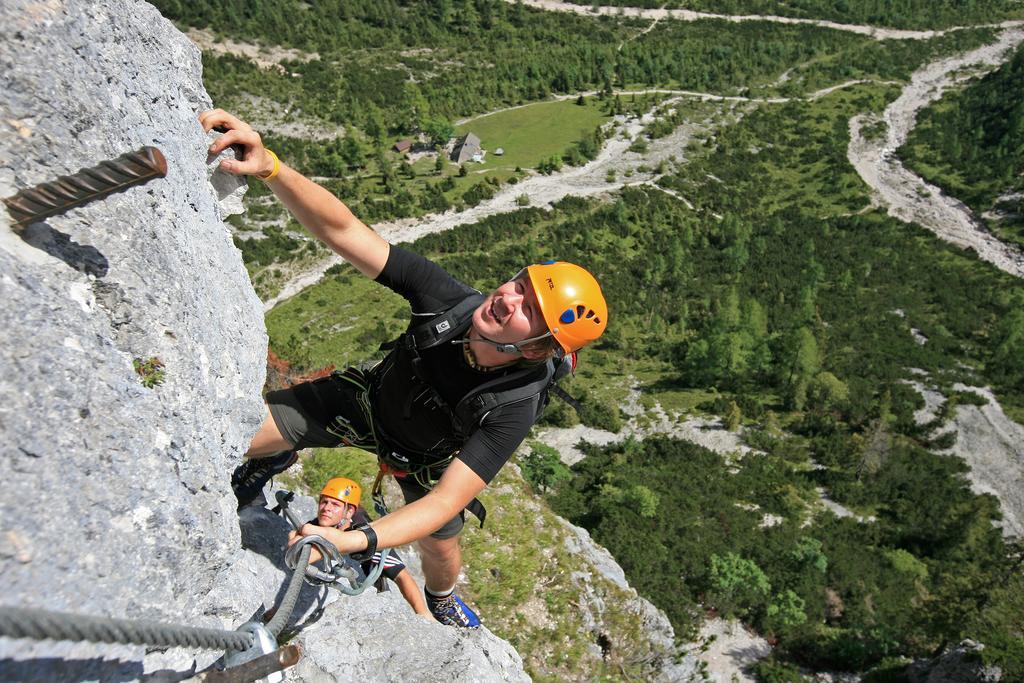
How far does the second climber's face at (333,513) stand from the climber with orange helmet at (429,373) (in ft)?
4.58

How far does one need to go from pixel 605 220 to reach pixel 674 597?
49.3 metres

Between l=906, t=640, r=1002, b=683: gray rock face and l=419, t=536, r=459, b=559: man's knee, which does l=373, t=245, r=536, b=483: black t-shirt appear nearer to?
l=419, t=536, r=459, b=559: man's knee

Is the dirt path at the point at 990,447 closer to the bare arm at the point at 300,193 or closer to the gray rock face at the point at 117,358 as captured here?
the bare arm at the point at 300,193

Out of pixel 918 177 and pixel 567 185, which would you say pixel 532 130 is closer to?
pixel 567 185

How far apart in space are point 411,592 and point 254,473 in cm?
214

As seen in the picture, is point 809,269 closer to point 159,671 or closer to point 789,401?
point 789,401

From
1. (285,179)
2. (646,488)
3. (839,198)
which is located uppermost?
(285,179)

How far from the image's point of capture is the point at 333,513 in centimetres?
653

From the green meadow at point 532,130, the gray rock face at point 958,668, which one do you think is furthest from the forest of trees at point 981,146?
the gray rock face at point 958,668

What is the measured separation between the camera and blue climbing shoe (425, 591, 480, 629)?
659 centimetres

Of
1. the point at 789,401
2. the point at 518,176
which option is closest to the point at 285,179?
the point at 789,401

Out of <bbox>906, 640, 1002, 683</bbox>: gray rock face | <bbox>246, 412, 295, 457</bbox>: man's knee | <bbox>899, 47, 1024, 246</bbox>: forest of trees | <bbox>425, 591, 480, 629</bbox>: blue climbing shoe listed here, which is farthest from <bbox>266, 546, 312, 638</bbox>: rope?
<bbox>899, 47, 1024, 246</bbox>: forest of trees

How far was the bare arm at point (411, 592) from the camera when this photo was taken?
6.43m

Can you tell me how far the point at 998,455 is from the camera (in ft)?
122
